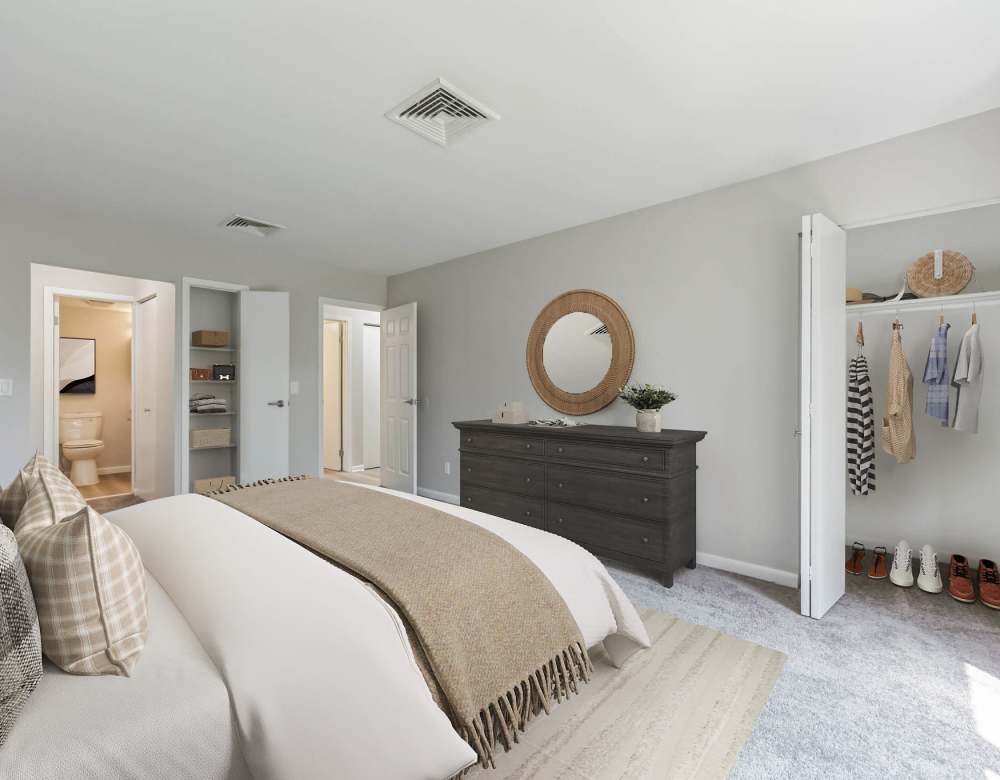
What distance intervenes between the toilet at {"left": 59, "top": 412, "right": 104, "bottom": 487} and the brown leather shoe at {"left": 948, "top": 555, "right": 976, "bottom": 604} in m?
7.68

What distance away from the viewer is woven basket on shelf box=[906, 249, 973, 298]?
275 cm

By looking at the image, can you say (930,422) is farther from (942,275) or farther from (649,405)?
(649,405)

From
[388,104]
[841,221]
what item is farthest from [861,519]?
[388,104]

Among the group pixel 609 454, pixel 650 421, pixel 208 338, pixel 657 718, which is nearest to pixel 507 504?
pixel 609 454

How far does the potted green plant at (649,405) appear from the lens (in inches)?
125

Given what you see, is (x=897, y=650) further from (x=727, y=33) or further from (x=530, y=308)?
(x=530, y=308)

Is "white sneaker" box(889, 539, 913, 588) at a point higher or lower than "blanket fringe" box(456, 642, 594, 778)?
lower

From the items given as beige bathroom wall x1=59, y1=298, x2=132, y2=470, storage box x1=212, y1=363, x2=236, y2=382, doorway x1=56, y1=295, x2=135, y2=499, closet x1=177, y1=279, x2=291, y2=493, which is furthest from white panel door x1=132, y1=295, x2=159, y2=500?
beige bathroom wall x1=59, y1=298, x2=132, y2=470

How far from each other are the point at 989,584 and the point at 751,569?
43.3 inches

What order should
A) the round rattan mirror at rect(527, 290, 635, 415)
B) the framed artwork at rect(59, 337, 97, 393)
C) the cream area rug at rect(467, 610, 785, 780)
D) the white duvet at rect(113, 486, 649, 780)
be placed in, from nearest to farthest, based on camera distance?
1. the white duvet at rect(113, 486, 649, 780)
2. the cream area rug at rect(467, 610, 785, 780)
3. the round rattan mirror at rect(527, 290, 635, 415)
4. the framed artwork at rect(59, 337, 97, 393)

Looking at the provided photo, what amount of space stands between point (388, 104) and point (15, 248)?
3116mm

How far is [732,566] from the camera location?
3176 millimetres

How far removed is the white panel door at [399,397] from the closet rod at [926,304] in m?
3.67

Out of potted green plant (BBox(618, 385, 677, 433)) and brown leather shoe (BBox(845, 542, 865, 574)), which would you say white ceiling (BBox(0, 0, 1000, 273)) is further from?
brown leather shoe (BBox(845, 542, 865, 574))
